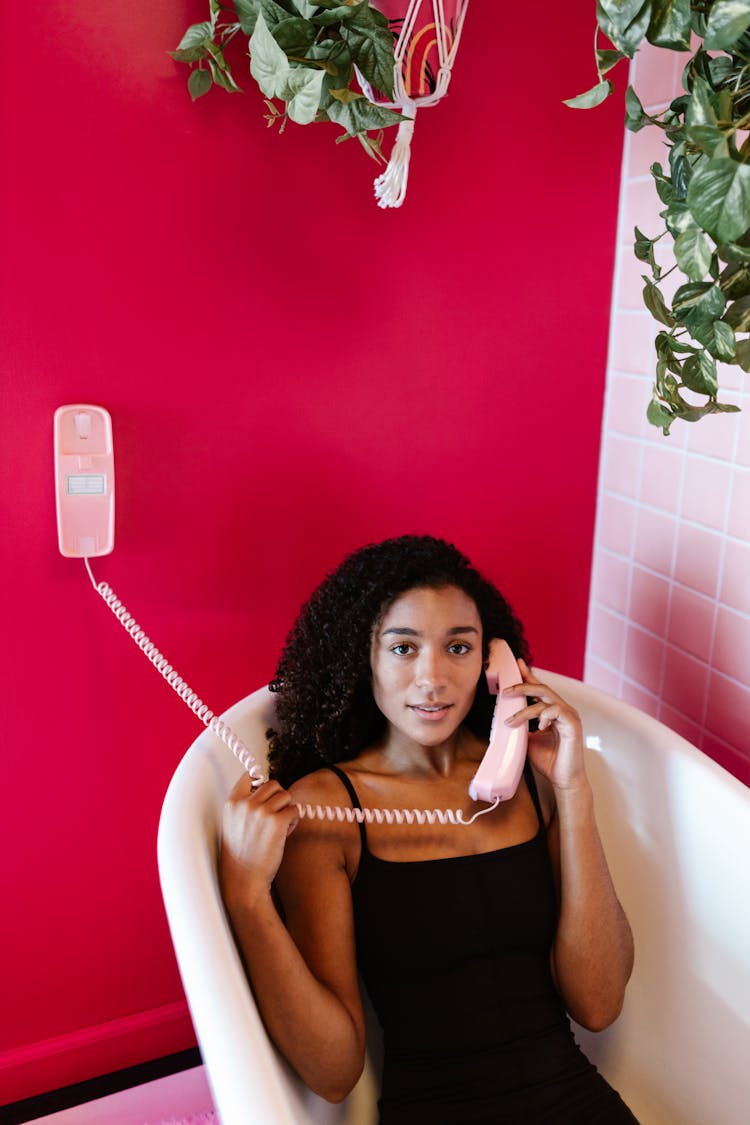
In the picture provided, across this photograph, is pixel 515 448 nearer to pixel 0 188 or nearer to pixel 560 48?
pixel 560 48

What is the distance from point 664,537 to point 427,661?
2.45 feet

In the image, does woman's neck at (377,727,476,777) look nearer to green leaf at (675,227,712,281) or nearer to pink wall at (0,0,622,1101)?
pink wall at (0,0,622,1101)

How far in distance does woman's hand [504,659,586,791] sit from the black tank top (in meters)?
0.12

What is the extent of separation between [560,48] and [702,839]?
1.40 meters

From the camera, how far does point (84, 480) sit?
1.64 meters

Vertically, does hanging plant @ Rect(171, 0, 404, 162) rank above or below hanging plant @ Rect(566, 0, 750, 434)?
above

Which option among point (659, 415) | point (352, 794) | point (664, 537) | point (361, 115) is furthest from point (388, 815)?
point (361, 115)

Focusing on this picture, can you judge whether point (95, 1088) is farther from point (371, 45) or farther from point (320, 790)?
point (371, 45)

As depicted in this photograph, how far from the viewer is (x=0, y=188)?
1.53 m

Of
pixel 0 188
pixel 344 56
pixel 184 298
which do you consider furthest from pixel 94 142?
pixel 344 56

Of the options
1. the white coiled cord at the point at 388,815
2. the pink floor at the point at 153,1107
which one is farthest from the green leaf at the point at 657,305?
the pink floor at the point at 153,1107

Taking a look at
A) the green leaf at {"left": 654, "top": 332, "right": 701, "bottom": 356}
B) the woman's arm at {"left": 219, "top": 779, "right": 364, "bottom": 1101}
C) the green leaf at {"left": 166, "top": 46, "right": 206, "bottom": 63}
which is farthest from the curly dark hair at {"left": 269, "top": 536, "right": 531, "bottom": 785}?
the green leaf at {"left": 166, "top": 46, "right": 206, "bottom": 63}

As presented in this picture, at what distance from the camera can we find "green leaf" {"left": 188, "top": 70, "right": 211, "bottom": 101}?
157 centimetres

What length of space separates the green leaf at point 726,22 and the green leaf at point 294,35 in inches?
26.5
